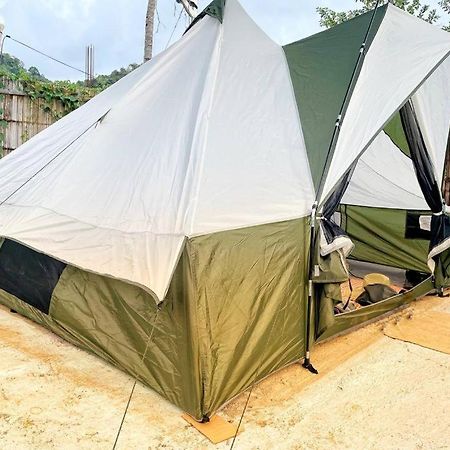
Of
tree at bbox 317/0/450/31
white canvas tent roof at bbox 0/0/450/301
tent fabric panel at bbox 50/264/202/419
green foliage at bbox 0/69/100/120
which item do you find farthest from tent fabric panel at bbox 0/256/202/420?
tree at bbox 317/0/450/31

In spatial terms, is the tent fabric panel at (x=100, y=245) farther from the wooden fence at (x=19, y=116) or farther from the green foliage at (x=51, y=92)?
the green foliage at (x=51, y=92)

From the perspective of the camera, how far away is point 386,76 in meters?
2.70

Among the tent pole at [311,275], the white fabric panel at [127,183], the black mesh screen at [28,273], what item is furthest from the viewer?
the black mesh screen at [28,273]

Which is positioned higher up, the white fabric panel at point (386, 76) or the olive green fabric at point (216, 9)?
the olive green fabric at point (216, 9)

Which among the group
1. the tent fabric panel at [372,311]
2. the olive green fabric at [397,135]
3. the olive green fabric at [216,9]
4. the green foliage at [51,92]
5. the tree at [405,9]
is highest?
the tree at [405,9]

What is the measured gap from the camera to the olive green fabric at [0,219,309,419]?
1.92 m

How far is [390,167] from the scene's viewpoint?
443cm

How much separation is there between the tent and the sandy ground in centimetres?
11

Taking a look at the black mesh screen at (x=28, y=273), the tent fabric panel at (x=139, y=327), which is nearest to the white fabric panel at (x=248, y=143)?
the tent fabric panel at (x=139, y=327)

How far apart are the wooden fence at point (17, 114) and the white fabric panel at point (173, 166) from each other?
2.65 metres

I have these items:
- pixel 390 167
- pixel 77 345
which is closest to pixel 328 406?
pixel 77 345

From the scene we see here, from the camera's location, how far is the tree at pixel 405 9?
7.86 meters

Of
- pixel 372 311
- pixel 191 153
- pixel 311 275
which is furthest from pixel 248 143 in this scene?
pixel 372 311

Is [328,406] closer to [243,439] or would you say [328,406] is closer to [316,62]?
[243,439]
